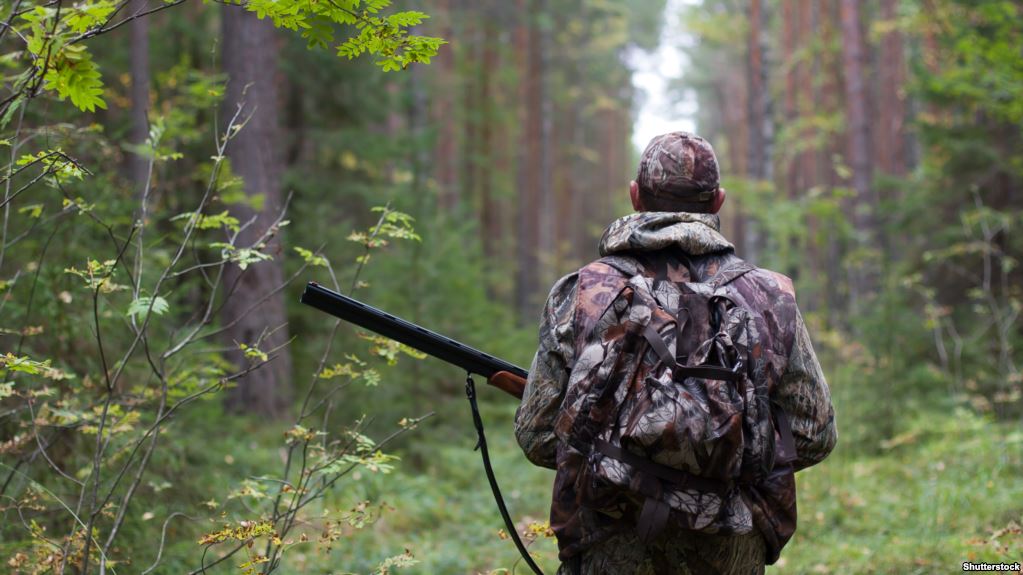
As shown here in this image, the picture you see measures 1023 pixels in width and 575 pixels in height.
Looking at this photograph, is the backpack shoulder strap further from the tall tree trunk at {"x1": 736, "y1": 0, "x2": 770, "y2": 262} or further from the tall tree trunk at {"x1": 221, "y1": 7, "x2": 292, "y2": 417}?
the tall tree trunk at {"x1": 736, "y1": 0, "x2": 770, "y2": 262}

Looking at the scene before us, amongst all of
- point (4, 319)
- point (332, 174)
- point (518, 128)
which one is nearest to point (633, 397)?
point (4, 319)

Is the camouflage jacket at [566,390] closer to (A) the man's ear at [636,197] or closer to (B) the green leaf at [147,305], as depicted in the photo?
(A) the man's ear at [636,197]

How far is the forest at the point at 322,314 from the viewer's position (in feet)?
12.6

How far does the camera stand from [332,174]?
15.3 m

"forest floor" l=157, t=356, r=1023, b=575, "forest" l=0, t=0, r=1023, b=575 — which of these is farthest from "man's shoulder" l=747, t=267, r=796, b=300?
"forest floor" l=157, t=356, r=1023, b=575

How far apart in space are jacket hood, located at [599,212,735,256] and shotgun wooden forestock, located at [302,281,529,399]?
2.73 ft

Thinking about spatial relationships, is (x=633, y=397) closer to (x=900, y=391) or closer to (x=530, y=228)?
(x=900, y=391)

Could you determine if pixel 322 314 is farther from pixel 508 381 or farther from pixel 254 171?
pixel 508 381

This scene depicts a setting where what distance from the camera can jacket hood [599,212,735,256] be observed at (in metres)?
2.86

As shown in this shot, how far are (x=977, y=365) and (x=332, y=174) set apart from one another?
10.7 meters

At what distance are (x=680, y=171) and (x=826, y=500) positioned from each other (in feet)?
20.1

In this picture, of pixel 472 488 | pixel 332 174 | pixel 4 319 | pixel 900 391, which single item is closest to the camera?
pixel 4 319

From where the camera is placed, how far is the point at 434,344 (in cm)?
356

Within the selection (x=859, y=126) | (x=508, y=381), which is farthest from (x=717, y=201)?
(x=859, y=126)
